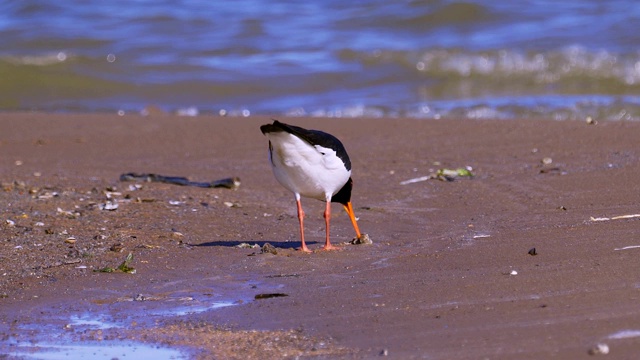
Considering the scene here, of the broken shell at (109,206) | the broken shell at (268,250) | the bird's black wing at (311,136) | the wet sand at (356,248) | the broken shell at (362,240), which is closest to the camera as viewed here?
the wet sand at (356,248)

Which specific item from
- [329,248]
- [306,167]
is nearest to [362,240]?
[329,248]

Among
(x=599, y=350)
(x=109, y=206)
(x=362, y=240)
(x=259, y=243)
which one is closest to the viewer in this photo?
(x=599, y=350)

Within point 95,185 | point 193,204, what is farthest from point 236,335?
point 95,185

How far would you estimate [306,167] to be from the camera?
254 inches

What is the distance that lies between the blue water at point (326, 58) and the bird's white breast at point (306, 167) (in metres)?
6.03

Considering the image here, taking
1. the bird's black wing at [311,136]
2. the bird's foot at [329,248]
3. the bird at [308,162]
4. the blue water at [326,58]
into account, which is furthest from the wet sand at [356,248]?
the blue water at [326,58]

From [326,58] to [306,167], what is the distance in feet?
36.5

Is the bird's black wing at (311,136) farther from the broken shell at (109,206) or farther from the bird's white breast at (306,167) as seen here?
the broken shell at (109,206)

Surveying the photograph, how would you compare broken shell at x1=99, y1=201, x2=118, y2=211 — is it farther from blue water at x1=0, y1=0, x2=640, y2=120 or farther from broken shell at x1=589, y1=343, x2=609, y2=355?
blue water at x1=0, y1=0, x2=640, y2=120

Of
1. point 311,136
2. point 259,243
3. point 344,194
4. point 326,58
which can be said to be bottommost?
point 259,243

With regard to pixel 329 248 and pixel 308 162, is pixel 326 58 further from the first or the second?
pixel 329 248

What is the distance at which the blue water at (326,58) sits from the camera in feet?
47.3

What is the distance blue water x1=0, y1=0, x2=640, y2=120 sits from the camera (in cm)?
1442

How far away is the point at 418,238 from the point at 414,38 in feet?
41.8
